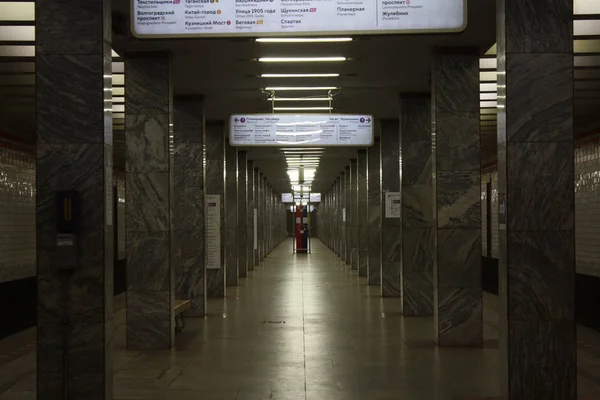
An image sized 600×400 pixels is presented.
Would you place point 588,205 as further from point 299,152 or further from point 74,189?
point 74,189

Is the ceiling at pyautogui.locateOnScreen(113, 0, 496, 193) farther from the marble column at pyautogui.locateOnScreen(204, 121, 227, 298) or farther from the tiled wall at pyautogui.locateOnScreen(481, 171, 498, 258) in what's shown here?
the tiled wall at pyautogui.locateOnScreen(481, 171, 498, 258)

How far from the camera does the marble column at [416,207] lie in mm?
15117

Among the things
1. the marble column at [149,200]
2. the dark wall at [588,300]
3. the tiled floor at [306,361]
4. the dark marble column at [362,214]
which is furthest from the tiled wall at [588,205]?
the marble column at [149,200]

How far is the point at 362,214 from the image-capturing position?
1035 inches

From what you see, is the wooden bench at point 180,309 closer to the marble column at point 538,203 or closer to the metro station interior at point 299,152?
the metro station interior at point 299,152

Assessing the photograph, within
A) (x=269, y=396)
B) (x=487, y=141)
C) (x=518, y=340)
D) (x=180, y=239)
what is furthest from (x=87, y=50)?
(x=487, y=141)

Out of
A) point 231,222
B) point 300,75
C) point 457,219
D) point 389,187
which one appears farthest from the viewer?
point 231,222

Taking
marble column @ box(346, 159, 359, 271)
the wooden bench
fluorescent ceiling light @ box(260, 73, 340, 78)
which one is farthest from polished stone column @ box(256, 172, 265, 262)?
fluorescent ceiling light @ box(260, 73, 340, 78)

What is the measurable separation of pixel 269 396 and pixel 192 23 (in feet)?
12.5

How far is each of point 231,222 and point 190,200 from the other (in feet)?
24.4

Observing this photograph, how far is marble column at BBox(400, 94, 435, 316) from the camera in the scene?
1512cm

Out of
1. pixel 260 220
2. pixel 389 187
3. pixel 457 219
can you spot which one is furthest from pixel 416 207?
pixel 260 220

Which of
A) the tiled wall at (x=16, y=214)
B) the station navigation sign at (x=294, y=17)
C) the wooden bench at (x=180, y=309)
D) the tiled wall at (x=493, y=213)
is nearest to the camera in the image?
the station navigation sign at (x=294, y=17)

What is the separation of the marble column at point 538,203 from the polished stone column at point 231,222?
16.0 m
